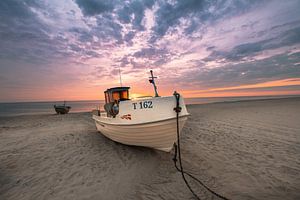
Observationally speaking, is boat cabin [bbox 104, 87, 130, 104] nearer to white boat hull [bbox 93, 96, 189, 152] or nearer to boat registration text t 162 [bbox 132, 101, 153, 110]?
white boat hull [bbox 93, 96, 189, 152]

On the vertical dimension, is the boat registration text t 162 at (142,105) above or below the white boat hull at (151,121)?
above

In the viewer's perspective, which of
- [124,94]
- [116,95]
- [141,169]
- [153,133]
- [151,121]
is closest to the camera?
[151,121]

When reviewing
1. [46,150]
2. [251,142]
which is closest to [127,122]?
[46,150]

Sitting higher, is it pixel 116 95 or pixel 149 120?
pixel 116 95

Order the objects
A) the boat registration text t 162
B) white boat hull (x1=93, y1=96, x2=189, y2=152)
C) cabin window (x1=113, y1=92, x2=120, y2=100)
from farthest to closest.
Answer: cabin window (x1=113, y1=92, x2=120, y2=100) → the boat registration text t 162 → white boat hull (x1=93, y1=96, x2=189, y2=152)


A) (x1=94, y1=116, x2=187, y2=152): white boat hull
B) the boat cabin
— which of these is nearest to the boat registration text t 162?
(x1=94, y1=116, x2=187, y2=152): white boat hull

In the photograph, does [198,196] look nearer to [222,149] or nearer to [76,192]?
[76,192]

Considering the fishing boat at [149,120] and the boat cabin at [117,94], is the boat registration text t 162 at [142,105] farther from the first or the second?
the boat cabin at [117,94]

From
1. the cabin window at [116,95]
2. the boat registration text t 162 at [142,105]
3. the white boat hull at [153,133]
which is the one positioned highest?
the cabin window at [116,95]

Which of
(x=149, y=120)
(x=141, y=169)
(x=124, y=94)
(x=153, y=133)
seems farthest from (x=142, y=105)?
(x=124, y=94)

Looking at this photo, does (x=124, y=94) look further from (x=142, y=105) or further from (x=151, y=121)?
(x=151, y=121)

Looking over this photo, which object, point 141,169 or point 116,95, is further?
point 116,95

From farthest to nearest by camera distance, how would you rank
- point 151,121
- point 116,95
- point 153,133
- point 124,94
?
1. point 124,94
2. point 116,95
3. point 153,133
4. point 151,121

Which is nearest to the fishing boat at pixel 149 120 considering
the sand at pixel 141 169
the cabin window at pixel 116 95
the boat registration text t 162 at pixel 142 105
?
the boat registration text t 162 at pixel 142 105
